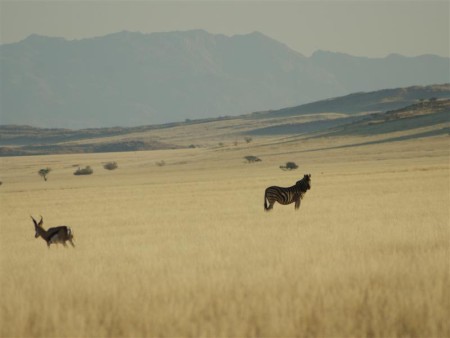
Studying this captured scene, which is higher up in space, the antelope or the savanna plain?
the antelope

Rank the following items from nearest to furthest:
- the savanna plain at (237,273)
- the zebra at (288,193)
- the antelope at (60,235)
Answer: the savanna plain at (237,273), the antelope at (60,235), the zebra at (288,193)

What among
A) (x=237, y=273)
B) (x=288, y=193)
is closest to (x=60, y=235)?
(x=237, y=273)

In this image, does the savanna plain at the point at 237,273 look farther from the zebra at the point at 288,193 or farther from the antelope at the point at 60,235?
the zebra at the point at 288,193

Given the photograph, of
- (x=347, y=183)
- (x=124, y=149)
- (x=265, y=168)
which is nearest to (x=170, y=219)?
(x=347, y=183)

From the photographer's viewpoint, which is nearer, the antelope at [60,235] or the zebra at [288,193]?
the antelope at [60,235]

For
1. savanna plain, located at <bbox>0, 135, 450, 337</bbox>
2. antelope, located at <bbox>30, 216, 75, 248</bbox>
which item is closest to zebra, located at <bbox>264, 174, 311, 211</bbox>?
savanna plain, located at <bbox>0, 135, 450, 337</bbox>

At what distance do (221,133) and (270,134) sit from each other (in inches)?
859

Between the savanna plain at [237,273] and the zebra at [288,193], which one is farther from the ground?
the zebra at [288,193]

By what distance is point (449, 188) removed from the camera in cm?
3312

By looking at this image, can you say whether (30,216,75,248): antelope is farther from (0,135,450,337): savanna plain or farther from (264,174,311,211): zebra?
(264,174,311,211): zebra

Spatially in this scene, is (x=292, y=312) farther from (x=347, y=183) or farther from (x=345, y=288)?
(x=347, y=183)

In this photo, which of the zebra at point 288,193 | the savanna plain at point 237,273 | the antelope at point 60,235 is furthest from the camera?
the zebra at point 288,193

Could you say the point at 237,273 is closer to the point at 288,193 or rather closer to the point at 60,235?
the point at 60,235

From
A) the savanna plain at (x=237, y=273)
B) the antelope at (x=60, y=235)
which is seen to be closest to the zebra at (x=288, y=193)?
the savanna plain at (x=237, y=273)
